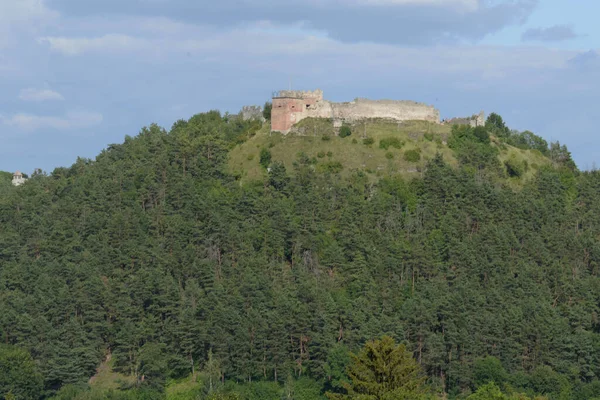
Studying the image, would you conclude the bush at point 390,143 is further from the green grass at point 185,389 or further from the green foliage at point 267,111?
the green grass at point 185,389

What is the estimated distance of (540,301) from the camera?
8088 cm

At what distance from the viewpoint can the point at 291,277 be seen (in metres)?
84.2

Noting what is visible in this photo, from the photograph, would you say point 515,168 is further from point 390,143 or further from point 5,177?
point 5,177

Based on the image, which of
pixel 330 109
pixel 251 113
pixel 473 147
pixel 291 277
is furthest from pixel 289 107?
pixel 291 277

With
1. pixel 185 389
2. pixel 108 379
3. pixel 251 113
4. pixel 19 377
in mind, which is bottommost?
pixel 185 389

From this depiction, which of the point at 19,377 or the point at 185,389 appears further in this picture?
the point at 19,377

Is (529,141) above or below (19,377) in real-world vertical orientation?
above

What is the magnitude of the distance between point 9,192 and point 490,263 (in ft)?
169

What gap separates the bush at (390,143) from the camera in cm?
9912

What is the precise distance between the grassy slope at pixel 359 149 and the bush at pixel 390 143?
0.32m

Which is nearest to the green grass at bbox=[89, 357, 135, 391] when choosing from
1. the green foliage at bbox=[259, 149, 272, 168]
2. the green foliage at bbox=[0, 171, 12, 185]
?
the green foliage at bbox=[259, 149, 272, 168]

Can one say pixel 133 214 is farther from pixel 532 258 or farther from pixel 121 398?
pixel 532 258

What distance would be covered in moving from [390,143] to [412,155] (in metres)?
2.59

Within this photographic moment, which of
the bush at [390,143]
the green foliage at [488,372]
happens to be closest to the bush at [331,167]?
the bush at [390,143]
